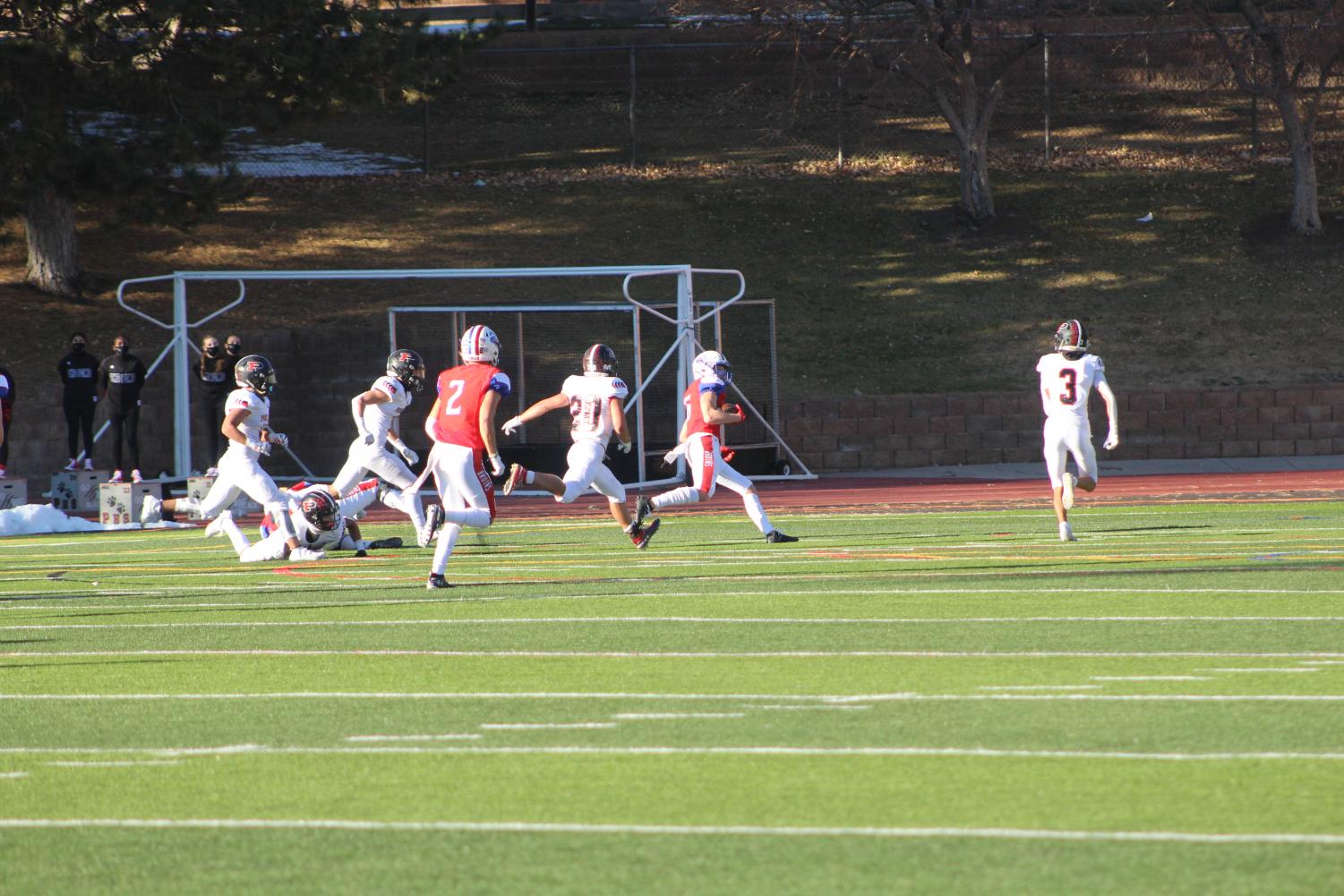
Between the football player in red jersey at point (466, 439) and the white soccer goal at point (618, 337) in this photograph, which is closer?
the football player in red jersey at point (466, 439)

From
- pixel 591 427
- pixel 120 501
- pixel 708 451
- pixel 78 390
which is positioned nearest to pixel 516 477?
pixel 591 427

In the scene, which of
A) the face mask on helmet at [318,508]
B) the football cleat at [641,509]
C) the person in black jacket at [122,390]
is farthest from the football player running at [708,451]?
the person in black jacket at [122,390]

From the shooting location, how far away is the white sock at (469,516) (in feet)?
39.1

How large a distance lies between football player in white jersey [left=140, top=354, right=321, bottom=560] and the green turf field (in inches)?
64.0

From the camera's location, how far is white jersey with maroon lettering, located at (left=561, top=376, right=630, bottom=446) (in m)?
14.8

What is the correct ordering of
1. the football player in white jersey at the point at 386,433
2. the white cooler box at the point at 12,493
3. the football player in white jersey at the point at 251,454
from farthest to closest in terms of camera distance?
the white cooler box at the point at 12,493 < the football player in white jersey at the point at 386,433 < the football player in white jersey at the point at 251,454

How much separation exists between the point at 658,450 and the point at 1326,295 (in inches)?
532

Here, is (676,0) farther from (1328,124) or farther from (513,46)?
(1328,124)

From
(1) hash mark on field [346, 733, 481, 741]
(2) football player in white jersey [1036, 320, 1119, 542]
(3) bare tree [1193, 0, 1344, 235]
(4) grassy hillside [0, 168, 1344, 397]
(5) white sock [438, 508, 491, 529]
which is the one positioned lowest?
(1) hash mark on field [346, 733, 481, 741]

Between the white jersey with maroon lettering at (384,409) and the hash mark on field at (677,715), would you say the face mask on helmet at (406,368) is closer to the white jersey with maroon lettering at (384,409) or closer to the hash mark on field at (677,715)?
the white jersey with maroon lettering at (384,409)

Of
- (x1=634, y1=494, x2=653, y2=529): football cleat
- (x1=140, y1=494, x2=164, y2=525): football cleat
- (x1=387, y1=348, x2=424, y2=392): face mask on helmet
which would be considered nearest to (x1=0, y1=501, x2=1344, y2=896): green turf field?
(x1=634, y1=494, x2=653, y2=529): football cleat

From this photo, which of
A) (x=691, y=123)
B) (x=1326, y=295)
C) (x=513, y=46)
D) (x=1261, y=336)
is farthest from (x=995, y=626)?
(x=513, y=46)

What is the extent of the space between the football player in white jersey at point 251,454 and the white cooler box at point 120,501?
546 cm

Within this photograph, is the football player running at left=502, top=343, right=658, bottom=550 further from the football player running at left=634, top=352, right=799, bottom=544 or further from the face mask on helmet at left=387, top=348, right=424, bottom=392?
the face mask on helmet at left=387, top=348, right=424, bottom=392
